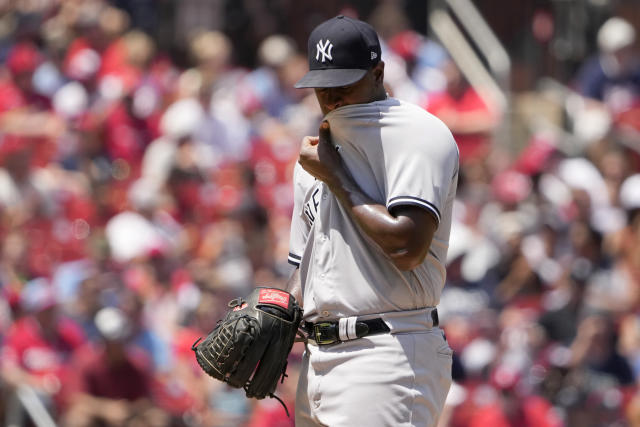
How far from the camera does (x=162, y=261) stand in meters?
9.05

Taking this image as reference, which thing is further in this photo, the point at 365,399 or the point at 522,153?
the point at 522,153

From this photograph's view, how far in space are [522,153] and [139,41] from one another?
404cm

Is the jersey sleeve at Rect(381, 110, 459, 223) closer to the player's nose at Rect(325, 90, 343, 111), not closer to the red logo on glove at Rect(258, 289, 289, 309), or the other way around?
the player's nose at Rect(325, 90, 343, 111)

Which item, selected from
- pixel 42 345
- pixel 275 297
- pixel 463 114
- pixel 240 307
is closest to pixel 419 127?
pixel 275 297

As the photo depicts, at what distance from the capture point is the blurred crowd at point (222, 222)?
7.64 m

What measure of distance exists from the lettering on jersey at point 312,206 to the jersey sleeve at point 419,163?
365 millimetres

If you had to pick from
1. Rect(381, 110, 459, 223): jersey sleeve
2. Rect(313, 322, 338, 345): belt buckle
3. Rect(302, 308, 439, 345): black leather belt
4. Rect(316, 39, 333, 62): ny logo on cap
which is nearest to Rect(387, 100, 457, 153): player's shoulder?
→ Rect(381, 110, 459, 223): jersey sleeve

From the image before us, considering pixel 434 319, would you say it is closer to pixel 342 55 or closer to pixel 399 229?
pixel 399 229

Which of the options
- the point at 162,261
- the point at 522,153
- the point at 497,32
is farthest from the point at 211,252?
the point at 497,32

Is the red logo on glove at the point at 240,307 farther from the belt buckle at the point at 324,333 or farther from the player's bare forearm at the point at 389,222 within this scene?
the player's bare forearm at the point at 389,222

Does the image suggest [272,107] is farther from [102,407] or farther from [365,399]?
[365,399]

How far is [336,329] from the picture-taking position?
12.1 feet

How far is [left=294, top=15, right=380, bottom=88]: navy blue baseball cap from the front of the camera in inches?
142

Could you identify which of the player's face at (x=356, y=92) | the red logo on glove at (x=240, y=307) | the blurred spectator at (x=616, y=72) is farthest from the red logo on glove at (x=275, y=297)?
the blurred spectator at (x=616, y=72)
